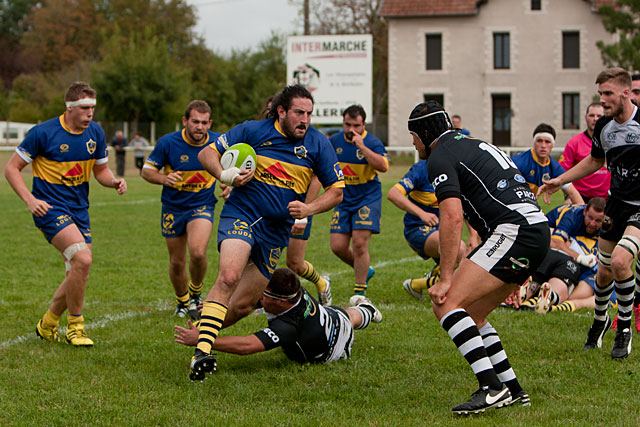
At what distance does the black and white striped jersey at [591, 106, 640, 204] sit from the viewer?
247 inches

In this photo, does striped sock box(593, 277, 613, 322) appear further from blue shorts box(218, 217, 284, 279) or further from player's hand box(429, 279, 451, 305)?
blue shorts box(218, 217, 284, 279)

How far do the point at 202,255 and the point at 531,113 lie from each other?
39.4 metres

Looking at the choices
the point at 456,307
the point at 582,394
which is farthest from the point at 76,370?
the point at 582,394

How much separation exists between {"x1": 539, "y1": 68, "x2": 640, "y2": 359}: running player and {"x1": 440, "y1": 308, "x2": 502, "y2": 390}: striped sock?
1.81 meters

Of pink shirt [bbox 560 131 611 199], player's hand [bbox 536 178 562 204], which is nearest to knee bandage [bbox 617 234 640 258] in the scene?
player's hand [bbox 536 178 562 204]

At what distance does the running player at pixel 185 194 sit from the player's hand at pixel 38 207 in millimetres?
1470

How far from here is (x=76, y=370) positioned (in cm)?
589

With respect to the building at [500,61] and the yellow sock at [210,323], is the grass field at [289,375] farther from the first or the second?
the building at [500,61]

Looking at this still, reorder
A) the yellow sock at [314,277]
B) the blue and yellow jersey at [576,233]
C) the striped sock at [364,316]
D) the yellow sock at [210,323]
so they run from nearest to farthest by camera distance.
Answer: the yellow sock at [210,323] → the striped sock at [364,316] → the yellow sock at [314,277] → the blue and yellow jersey at [576,233]

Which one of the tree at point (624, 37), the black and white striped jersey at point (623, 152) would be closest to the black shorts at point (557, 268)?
the black and white striped jersey at point (623, 152)

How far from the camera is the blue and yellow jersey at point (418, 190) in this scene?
8.73 meters

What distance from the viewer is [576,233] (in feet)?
29.6

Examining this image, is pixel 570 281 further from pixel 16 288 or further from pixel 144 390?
pixel 16 288

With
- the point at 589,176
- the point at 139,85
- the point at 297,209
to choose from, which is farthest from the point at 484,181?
the point at 139,85
